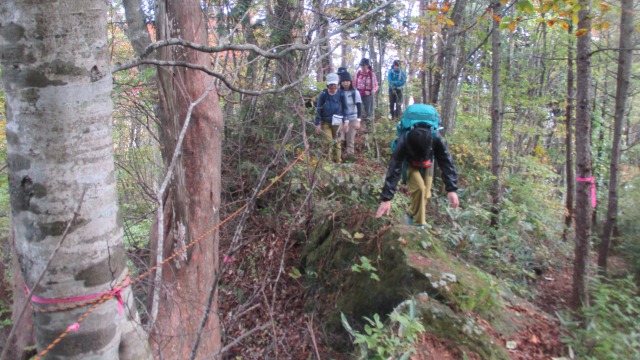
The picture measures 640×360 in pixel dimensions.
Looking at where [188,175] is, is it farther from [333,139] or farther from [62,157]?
[333,139]

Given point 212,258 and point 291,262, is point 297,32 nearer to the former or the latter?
point 291,262

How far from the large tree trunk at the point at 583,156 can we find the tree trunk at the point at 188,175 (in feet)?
14.3

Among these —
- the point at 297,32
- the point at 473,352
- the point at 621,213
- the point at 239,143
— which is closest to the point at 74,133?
the point at 473,352

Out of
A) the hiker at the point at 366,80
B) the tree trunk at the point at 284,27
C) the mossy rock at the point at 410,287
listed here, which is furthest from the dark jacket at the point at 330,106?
the mossy rock at the point at 410,287

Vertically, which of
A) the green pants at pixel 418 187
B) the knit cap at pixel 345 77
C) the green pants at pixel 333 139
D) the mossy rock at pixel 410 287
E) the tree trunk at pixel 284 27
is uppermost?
the tree trunk at pixel 284 27

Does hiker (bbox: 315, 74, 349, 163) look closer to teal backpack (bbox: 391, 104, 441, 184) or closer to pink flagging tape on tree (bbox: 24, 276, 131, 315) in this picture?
teal backpack (bbox: 391, 104, 441, 184)

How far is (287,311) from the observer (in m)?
5.52

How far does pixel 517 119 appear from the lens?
13398 millimetres

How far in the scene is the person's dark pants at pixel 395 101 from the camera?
37.9 feet

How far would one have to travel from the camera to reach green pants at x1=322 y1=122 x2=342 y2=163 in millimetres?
7890

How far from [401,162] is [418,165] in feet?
1.01

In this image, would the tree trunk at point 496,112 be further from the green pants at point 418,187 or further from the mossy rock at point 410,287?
the mossy rock at point 410,287

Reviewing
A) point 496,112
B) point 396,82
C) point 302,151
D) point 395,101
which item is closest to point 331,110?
point 302,151

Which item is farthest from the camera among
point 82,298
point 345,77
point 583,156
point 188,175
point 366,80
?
point 366,80
